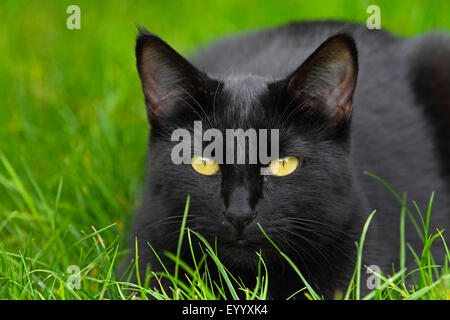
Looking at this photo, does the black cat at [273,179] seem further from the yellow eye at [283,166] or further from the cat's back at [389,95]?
the cat's back at [389,95]

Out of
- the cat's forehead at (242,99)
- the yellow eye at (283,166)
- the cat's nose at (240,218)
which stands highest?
the cat's forehead at (242,99)

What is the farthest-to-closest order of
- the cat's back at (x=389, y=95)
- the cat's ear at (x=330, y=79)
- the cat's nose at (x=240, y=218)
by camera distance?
the cat's back at (x=389, y=95) < the cat's ear at (x=330, y=79) < the cat's nose at (x=240, y=218)

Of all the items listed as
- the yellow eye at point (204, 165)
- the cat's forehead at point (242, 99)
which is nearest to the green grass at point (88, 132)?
the yellow eye at point (204, 165)

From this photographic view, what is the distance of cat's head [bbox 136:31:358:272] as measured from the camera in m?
1.74

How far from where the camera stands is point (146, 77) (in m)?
1.92

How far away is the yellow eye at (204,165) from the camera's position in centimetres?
177

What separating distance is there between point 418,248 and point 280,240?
28.4 inches

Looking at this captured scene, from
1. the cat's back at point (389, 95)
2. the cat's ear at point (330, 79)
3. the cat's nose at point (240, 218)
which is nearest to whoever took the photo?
the cat's nose at point (240, 218)

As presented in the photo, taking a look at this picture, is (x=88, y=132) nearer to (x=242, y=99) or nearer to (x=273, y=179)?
(x=242, y=99)

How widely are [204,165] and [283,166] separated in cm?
21

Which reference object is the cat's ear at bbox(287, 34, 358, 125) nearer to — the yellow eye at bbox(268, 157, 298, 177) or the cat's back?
the yellow eye at bbox(268, 157, 298, 177)
